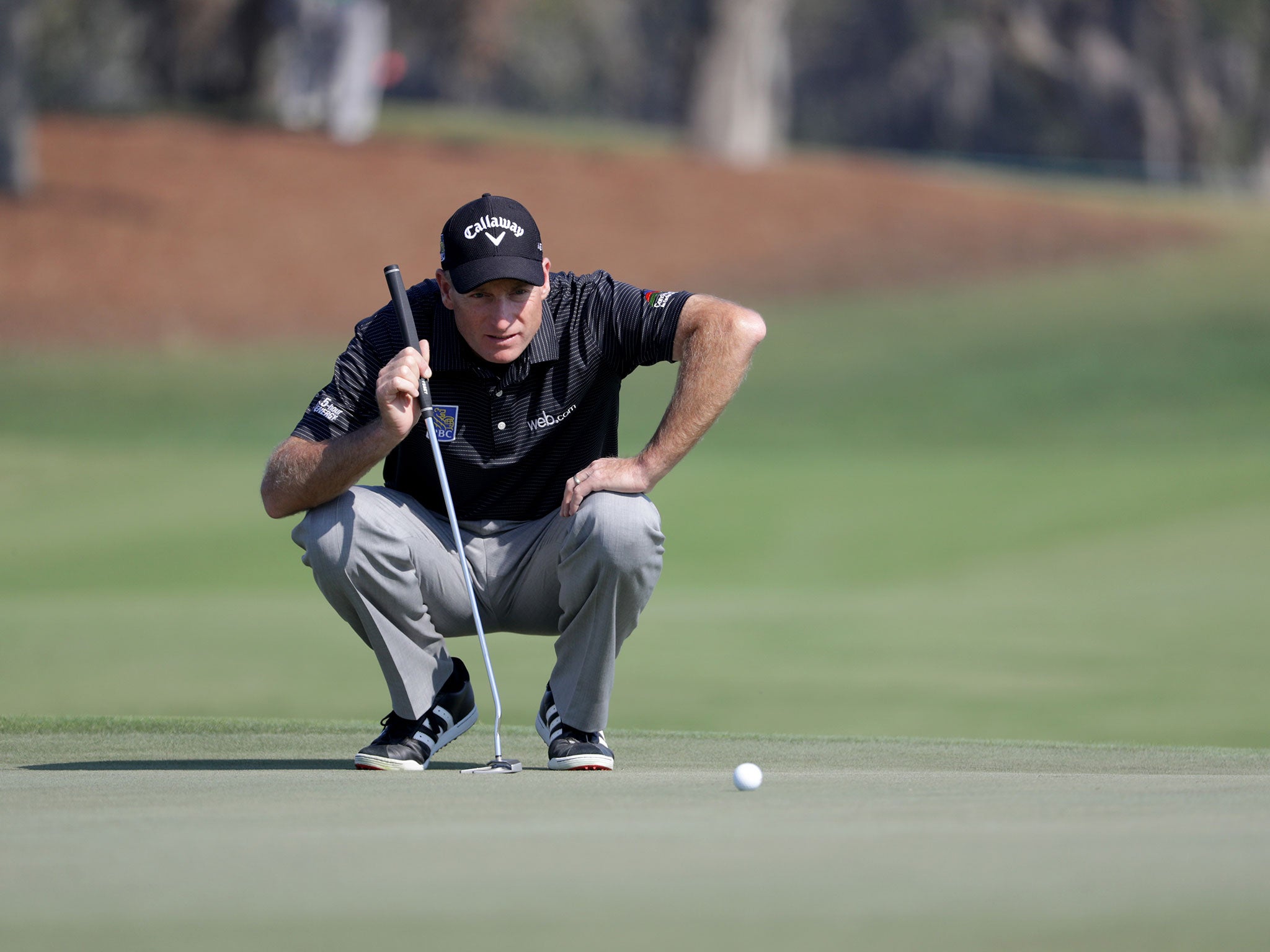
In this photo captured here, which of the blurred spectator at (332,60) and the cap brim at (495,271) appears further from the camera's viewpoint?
the blurred spectator at (332,60)

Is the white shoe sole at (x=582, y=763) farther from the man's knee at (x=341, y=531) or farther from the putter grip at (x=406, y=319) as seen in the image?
the putter grip at (x=406, y=319)

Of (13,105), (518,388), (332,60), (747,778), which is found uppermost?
(332,60)

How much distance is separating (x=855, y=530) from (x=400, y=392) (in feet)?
26.6

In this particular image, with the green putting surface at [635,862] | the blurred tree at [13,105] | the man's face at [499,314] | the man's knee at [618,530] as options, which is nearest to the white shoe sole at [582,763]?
the green putting surface at [635,862]

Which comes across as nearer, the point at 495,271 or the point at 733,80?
the point at 495,271

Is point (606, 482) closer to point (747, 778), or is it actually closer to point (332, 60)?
point (747, 778)

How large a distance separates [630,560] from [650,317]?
66 centimetres

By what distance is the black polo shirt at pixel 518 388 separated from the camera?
450 centimetres

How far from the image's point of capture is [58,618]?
8.77m

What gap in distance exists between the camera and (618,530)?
421cm

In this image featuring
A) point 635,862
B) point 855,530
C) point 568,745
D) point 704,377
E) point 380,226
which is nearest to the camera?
point 635,862

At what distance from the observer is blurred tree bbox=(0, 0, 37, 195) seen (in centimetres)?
2020

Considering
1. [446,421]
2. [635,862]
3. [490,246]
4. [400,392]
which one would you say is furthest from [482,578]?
[635,862]

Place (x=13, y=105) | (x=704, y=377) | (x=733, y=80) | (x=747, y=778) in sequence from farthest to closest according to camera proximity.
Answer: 1. (x=733, y=80)
2. (x=13, y=105)
3. (x=704, y=377)
4. (x=747, y=778)
